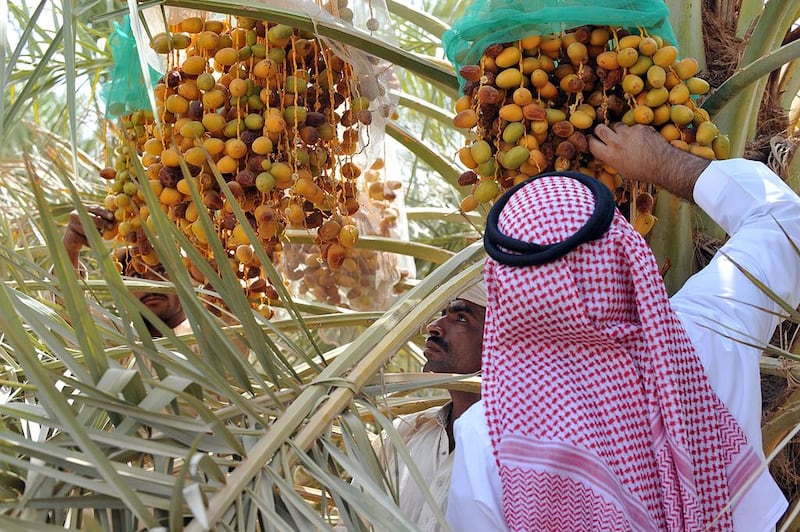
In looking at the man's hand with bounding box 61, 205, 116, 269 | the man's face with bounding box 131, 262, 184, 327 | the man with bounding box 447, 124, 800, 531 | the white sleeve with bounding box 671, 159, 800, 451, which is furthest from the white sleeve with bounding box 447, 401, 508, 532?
the man's face with bounding box 131, 262, 184, 327

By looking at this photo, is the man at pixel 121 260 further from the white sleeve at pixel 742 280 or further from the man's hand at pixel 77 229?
the white sleeve at pixel 742 280

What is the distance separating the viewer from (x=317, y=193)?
195 centimetres

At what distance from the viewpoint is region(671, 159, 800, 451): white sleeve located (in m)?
1.57

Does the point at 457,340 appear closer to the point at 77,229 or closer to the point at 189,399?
the point at 77,229

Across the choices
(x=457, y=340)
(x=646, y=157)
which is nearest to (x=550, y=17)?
(x=646, y=157)

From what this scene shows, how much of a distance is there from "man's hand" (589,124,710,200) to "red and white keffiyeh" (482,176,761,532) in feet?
0.81

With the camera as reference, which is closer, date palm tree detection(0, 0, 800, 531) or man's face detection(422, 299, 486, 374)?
date palm tree detection(0, 0, 800, 531)

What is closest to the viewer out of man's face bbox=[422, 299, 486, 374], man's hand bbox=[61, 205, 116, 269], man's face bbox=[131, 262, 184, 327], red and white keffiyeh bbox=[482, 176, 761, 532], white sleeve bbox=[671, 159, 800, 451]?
red and white keffiyeh bbox=[482, 176, 761, 532]

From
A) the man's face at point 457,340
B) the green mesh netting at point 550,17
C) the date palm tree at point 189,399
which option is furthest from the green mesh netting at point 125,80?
the man's face at point 457,340

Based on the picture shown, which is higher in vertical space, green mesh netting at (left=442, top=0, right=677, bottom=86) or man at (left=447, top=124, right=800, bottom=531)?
green mesh netting at (left=442, top=0, right=677, bottom=86)

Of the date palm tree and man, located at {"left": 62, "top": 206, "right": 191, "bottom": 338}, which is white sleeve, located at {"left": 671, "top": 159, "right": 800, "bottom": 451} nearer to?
the date palm tree

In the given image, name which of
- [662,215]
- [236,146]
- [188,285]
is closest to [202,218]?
[188,285]

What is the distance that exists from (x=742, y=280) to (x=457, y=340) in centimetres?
119

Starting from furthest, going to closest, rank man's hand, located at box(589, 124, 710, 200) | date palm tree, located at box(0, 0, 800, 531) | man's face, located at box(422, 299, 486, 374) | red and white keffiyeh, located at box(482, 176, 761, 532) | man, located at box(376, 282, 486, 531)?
man's face, located at box(422, 299, 486, 374), man, located at box(376, 282, 486, 531), man's hand, located at box(589, 124, 710, 200), red and white keffiyeh, located at box(482, 176, 761, 532), date palm tree, located at box(0, 0, 800, 531)
